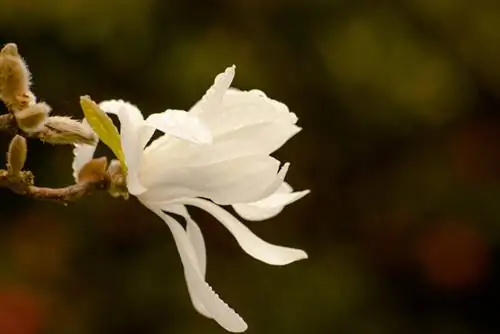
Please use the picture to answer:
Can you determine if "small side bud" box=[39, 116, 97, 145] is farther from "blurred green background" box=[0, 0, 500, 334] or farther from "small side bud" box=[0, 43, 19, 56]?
"blurred green background" box=[0, 0, 500, 334]

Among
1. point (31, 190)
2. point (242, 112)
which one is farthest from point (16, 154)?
point (242, 112)

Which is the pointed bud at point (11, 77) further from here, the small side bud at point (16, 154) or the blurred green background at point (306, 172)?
the blurred green background at point (306, 172)

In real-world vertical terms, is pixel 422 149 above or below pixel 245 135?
below

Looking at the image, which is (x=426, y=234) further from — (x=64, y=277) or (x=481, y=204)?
(x=64, y=277)

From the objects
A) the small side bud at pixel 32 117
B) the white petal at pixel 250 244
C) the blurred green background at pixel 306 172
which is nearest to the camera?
the small side bud at pixel 32 117

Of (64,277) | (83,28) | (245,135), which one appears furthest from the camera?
(64,277)

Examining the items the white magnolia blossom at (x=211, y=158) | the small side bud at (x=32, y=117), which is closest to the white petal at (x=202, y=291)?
the white magnolia blossom at (x=211, y=158)

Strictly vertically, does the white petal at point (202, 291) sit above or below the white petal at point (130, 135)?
below

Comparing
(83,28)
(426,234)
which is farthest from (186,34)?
(426,234)
